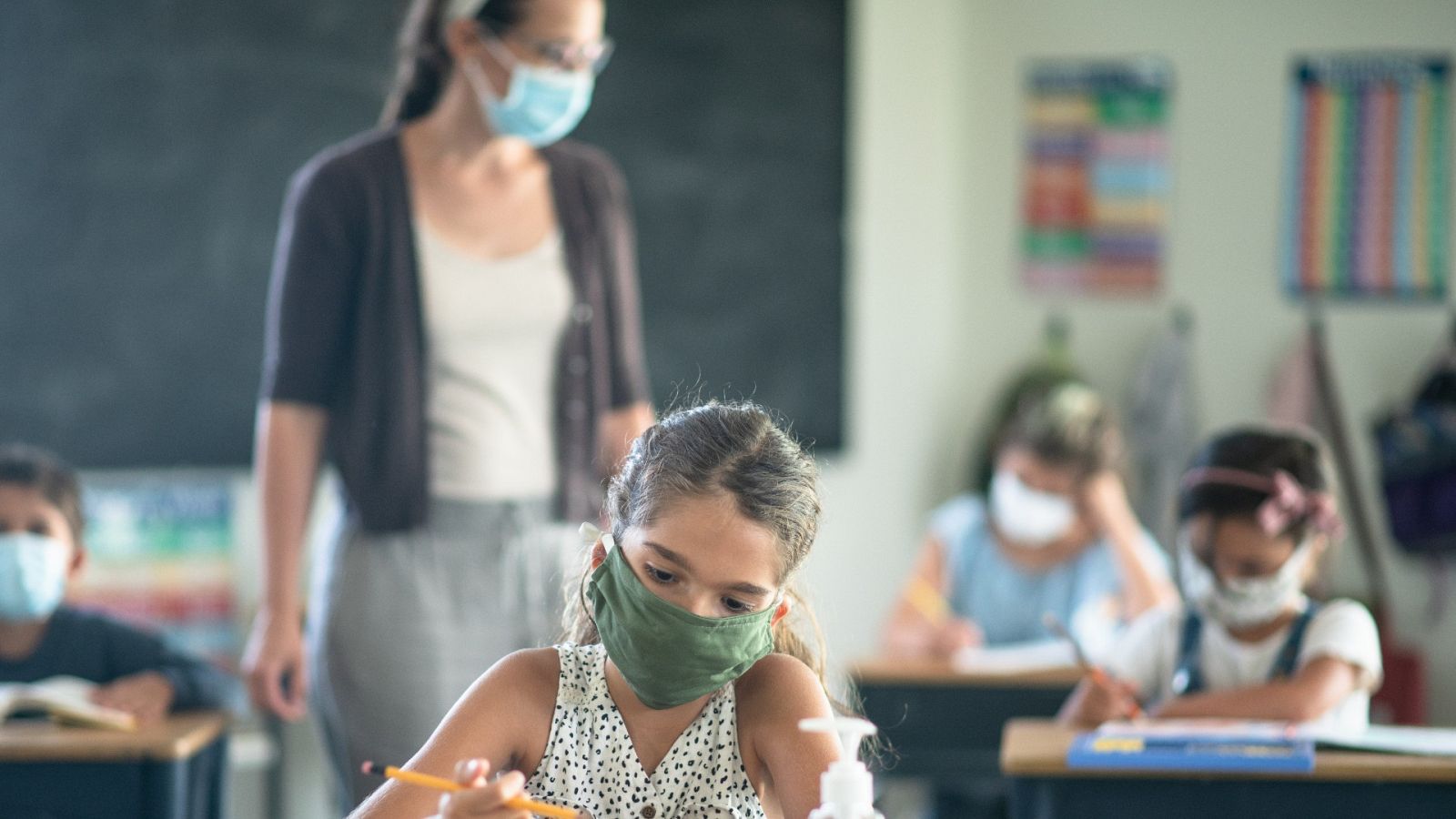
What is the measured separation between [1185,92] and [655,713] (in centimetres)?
378

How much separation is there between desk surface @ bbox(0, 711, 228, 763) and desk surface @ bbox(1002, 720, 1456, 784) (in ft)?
3.76

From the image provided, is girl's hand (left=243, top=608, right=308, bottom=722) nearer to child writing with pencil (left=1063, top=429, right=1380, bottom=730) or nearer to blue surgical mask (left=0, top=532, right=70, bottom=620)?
blue surgical mask (left=0, top=532, right=70, bottom=620)

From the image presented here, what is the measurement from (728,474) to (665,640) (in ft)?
0.53

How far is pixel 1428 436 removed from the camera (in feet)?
15.0

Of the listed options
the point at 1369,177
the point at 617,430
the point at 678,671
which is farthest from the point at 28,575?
the point at 1369,177

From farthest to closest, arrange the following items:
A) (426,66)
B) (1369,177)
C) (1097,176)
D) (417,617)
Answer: (1097,176)
(1369,177)
(426,66)
(417,617)

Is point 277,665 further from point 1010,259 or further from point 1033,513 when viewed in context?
point 1010,259

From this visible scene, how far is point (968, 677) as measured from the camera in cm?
324

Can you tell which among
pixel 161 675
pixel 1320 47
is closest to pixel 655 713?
pixel 161 675

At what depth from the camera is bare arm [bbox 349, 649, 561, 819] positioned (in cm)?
146

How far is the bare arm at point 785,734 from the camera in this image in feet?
4.96

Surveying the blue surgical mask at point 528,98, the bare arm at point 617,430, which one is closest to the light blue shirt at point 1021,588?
the bare arm at point 617,430

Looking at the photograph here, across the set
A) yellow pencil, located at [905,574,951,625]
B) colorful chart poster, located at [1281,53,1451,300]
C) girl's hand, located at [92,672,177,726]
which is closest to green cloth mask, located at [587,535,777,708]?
girl's hand, located at [92,672,177,726]

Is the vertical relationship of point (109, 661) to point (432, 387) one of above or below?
below
